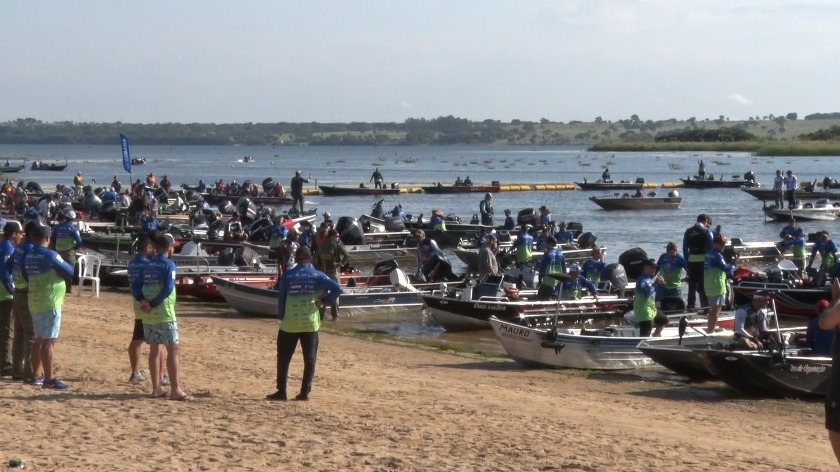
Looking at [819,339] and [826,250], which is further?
[826,250]

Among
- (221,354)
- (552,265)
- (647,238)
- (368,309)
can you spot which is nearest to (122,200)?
(647,238)

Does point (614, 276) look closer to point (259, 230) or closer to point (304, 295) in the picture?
point (304, 295)

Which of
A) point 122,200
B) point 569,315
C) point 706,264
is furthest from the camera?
point 122,200

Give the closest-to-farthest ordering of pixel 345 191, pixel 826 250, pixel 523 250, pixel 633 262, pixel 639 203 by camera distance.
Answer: pixel 826 250, pixel 523 250, pixel 633 262, pixel 639 203, pixel 345 191

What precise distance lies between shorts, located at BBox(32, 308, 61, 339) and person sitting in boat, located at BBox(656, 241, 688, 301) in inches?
412

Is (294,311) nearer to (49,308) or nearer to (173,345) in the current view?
(173,345)

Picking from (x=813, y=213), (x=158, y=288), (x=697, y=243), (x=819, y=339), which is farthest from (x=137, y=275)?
(x=813, y=213)

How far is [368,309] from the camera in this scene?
74.6 ft

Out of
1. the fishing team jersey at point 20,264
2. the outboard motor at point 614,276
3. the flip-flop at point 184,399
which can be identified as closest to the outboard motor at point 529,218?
the outboard motor at point 614,276

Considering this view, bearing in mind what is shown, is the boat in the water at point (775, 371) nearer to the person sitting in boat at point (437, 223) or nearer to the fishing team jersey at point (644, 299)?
the fishing team jersey at point (644, 299)

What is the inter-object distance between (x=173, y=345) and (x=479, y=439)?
314 cm

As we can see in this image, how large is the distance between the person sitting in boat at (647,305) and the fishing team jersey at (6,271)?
8487mm

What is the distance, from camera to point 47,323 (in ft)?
37.9

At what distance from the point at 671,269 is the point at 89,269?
12180 millimetres
